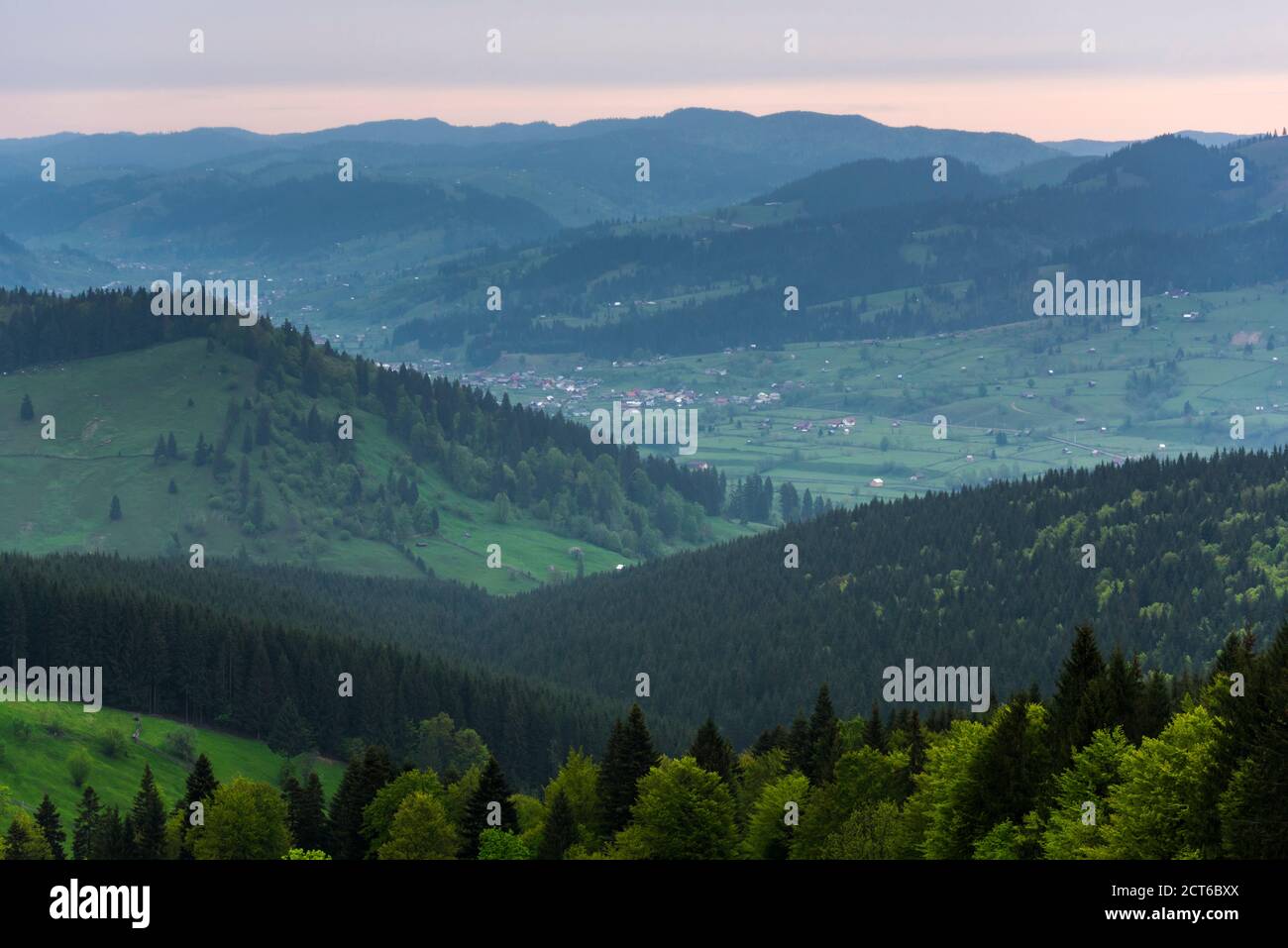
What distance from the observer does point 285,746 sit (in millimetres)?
190500

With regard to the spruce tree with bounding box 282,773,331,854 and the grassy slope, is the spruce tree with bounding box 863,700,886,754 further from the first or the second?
the grassy slope

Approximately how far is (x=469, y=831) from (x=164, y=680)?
97.5 m

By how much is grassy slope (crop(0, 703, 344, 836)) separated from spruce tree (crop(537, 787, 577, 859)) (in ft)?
150

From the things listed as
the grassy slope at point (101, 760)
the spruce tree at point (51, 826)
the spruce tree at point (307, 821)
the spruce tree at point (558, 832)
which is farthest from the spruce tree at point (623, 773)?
the grassy slope at point (101, 760)

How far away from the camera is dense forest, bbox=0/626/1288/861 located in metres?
73.9

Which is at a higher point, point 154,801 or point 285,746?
point 154,801

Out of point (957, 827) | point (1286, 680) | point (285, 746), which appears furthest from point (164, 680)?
point (1286, 680)

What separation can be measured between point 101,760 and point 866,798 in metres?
90.1

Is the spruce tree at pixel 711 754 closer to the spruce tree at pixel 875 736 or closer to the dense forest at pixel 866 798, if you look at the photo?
the dense forest at pixel 866 798

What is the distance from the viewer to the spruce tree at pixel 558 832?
4218 inches
